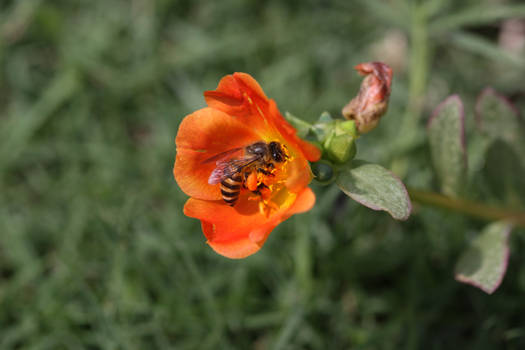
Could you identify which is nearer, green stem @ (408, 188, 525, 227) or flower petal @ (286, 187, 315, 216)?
flower petal @ (286, 187, 315, 216)

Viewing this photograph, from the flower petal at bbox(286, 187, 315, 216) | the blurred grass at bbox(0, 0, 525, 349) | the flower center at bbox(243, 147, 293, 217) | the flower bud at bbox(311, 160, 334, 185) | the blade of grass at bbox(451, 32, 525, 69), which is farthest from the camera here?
the blade of grass at bbox(451, 32, 525, 69)

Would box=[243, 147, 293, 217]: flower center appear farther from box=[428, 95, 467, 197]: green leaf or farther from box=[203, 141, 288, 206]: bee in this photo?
box=[428, 95, 467, 197]: green leaf

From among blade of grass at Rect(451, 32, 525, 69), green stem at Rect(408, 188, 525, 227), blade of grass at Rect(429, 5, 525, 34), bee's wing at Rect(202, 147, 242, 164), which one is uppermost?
bee's wing at Rect(202, 147, 242, 164)

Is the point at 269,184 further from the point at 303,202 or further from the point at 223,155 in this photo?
the point at 303,202

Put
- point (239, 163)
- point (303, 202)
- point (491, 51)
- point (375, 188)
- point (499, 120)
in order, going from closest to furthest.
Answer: point (303, 202) < point (375, 188) < point (239, 163) < point (499, 120) < point (491, 51)

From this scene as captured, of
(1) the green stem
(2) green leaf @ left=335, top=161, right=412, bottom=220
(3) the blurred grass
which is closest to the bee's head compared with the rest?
(2) green leaf @ left=335, top=161, right=412, bottom=220

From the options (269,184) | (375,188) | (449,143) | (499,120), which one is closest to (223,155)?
(269,184)

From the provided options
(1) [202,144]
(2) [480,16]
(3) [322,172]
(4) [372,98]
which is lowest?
(2) [480,16]
